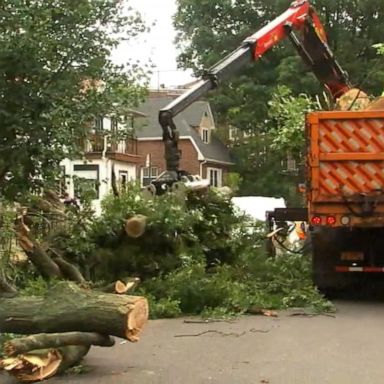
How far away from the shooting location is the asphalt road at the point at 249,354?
7.09 metres

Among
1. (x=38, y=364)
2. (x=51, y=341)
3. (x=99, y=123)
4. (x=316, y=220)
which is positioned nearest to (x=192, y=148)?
(x=316, y=220)

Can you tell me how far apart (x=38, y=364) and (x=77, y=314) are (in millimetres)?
560

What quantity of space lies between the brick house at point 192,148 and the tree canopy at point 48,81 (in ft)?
117

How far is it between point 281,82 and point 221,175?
1300 cm

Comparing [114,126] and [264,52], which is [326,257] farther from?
[264,52]

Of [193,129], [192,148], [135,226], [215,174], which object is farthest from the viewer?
[193,129]

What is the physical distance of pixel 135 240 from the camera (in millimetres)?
12328

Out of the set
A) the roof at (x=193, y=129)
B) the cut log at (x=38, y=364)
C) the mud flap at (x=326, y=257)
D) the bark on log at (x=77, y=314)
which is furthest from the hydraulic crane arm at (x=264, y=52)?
the roof at (x=193, y=129)

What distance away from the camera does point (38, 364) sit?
257 inches

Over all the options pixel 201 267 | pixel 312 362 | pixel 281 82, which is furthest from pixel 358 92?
pixel 281 82

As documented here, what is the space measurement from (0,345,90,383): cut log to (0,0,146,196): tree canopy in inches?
70.3

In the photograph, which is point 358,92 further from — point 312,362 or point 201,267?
point 312,362

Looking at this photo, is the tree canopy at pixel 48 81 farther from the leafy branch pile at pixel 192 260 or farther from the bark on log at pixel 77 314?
the leafy branch pile at pixel 192 260

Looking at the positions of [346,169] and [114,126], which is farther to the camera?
[346,169]
